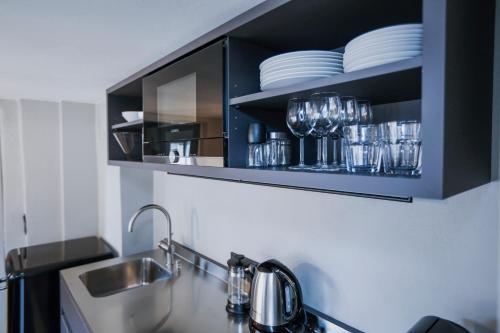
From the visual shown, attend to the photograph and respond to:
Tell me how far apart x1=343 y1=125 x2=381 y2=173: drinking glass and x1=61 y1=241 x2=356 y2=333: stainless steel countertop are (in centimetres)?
67

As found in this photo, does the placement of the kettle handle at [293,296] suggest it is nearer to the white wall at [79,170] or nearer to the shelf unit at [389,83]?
the shelf unit at [389,83]

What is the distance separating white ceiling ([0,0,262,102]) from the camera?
94 cm

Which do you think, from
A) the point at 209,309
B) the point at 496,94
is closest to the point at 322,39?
the point at 496,94

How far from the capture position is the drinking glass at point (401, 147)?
2.26 feet

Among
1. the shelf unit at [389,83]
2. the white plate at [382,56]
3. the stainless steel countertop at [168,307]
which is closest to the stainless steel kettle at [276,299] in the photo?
the stainless steel countertop at [168,307]

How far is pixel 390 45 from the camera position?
65 centimetres

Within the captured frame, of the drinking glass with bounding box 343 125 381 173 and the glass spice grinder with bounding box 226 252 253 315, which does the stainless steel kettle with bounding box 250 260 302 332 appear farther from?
the drinking glass with bounding box 343 125 381 173

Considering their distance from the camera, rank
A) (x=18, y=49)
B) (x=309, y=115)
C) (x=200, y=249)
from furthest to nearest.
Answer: (x=200, y=249), (x=18, y=49), (x=309, y=115)

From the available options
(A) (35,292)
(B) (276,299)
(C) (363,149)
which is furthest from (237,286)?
(A) (35,292)

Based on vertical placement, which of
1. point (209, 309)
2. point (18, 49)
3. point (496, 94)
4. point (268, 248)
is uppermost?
point (18, 49)

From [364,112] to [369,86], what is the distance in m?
0.17

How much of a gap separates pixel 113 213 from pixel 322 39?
2143 mm

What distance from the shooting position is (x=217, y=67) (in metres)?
1.04

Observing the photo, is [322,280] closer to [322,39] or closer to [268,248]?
[268,248]
